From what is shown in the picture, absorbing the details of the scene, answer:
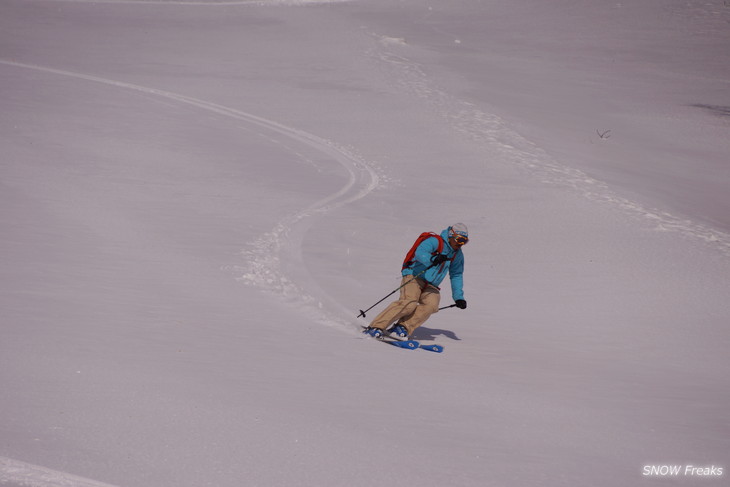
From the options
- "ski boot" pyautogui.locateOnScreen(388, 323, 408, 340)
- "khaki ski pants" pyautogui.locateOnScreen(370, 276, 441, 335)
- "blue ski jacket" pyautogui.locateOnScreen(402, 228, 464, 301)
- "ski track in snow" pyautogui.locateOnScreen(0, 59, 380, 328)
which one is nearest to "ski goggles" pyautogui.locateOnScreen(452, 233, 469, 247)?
"blue ski jacket" pyautogui.locateOnScreen(402, 228, 464, 301)

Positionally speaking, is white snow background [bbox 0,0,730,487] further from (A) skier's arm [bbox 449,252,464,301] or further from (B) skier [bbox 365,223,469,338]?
(A) skier's arm [bbox 449,252,464,301]

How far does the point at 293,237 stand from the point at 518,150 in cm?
852

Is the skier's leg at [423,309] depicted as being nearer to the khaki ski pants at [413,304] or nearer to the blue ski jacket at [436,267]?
the khaki ski pants at [413,304]

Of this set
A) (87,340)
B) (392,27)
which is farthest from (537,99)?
(87,340)

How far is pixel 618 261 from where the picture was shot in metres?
12.5

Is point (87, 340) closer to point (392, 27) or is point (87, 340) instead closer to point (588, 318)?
point (588, 318)

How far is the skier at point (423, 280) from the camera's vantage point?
800 centimetres

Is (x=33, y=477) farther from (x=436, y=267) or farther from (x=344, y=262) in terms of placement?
(x=344, y=262)

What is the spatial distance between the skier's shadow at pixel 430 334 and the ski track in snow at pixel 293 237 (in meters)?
0.84

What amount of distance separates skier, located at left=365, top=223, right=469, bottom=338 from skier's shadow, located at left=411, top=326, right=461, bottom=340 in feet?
1.82

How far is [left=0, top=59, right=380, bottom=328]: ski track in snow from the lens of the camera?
9.13 m

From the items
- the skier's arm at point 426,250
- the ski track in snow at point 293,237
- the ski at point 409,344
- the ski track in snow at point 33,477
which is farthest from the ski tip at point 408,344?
the ski track in snow at point 33,477

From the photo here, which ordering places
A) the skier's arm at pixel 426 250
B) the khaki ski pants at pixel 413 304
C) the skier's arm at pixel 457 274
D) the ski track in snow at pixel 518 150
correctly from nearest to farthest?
1. the skier's arm at pixel 426 250
2. the khaki ski pants at pixel 413 304
3. the skier's arm at pixel 457 274
4. the ski track in snow at pixel 518 150

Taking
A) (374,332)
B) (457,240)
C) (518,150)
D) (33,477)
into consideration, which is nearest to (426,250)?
(457,240)
